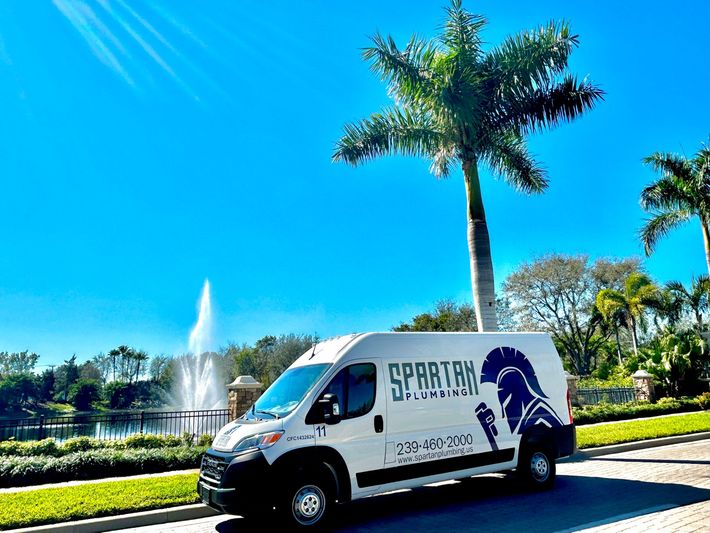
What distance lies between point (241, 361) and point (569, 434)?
48.4 metres

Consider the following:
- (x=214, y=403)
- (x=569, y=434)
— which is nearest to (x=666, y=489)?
(x=569, y=434)

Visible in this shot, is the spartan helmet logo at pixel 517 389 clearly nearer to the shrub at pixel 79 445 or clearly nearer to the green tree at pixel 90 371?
the shrub at pixel 79 445

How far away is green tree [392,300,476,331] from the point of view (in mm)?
40750

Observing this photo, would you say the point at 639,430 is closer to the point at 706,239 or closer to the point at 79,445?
the point at 706,239

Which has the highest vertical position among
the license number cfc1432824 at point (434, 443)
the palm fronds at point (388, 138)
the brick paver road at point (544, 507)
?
the palm fronds at point (388, 138)

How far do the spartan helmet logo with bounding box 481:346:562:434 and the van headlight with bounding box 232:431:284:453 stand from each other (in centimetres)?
359

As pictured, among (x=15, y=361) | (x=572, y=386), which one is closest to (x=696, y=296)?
(x=572, y=386)

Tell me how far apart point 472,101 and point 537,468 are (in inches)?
378

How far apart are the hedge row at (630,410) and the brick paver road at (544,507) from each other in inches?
335

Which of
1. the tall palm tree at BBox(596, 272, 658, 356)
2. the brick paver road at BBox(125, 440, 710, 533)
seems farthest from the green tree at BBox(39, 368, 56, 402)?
the brick paver road at BBox(125, 440, 710, 533)

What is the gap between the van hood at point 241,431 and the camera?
5896mm

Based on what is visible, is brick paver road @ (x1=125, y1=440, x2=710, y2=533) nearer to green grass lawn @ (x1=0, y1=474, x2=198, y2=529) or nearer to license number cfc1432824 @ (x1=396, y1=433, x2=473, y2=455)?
green grass lawn @ (x1=0, y1=474, x2=198, y2=529)

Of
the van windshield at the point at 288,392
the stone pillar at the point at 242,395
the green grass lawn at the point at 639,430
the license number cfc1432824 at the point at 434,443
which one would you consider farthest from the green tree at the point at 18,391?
the license number cfc1432824 at the point at 434,443

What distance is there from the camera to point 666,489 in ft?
25.1
